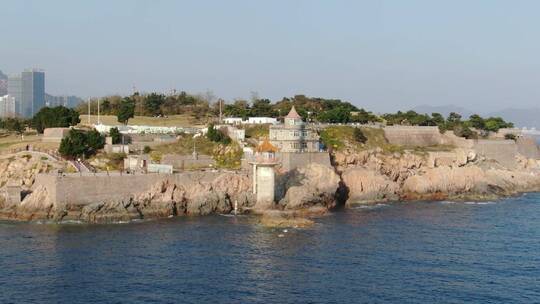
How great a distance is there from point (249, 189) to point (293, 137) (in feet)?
34.8

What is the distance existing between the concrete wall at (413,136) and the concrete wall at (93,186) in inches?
1584

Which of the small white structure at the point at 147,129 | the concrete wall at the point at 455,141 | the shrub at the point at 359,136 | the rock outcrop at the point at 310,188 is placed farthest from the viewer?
the concrete wall at the point at 455,141

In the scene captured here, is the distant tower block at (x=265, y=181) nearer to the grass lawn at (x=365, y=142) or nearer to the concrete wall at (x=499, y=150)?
the grass lawn at (x=365, y=142)

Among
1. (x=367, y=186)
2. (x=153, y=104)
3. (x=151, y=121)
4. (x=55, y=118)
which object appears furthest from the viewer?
(x=153, y=104)

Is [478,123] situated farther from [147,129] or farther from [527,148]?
[147,129]

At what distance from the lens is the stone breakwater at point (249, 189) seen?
59031mm

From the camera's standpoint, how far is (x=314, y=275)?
42125 mm

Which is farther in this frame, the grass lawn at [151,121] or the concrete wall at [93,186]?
the grass lawn at [151,121]

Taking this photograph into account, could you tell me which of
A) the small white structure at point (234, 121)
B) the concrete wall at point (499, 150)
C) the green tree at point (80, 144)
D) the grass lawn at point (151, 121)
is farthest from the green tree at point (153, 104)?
the concrete wall at point (499, 150)

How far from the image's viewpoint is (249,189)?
6581 cm

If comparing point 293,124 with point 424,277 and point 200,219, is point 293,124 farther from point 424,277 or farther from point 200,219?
point 424,277

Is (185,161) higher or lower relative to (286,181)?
higher

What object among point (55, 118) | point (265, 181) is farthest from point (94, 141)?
point (265, 181)

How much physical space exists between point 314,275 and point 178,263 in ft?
29.3
